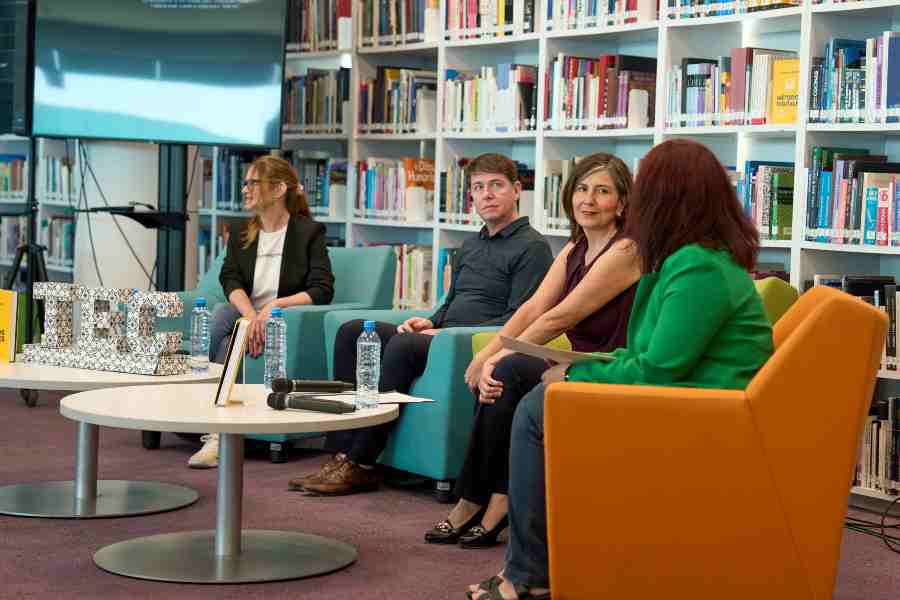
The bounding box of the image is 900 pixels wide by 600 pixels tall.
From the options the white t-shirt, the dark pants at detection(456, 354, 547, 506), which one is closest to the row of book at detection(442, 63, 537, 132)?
the white t-shirt

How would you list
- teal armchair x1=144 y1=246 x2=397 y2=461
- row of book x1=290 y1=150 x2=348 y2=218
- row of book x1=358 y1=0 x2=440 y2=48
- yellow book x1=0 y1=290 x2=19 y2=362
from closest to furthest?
yellow book x1=0 y1=290 x2=19 y2=362 < teal armchair x1=144 y1=246 x2=397 y2=461 < row of book x1=358 y1=0 x2=440 y2=48 < row of book x1=290 y1=150 x2=348 y2=218

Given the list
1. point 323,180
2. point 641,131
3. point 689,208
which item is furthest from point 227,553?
point 323,180

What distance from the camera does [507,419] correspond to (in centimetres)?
377

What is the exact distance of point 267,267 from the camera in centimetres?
537

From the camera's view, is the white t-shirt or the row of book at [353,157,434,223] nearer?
the white t-shirt

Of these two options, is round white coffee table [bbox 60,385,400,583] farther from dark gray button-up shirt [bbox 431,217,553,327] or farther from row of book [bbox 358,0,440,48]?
row of book [bbox 358,0,440,48]

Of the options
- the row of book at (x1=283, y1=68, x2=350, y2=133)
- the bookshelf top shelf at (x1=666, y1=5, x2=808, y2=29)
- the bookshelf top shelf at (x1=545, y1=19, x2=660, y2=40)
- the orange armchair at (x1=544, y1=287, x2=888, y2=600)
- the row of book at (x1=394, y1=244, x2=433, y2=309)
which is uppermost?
the bookshelf top shelf at (x1=545, y1=19, x2=660, y2=40)

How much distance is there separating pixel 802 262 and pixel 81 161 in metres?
3.99

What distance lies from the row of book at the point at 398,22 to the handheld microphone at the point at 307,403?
10.5 ft


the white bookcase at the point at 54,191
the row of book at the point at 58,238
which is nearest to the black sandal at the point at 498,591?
the white bookcase at the point at 54,191

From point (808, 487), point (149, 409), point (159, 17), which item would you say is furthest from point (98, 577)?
point (159, 17)

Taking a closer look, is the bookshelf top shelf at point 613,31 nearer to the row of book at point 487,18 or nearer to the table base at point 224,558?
the row of book at point 487,18

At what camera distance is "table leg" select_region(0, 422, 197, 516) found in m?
4.02

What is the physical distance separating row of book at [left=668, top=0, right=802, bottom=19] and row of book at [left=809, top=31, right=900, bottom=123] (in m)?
0.25
